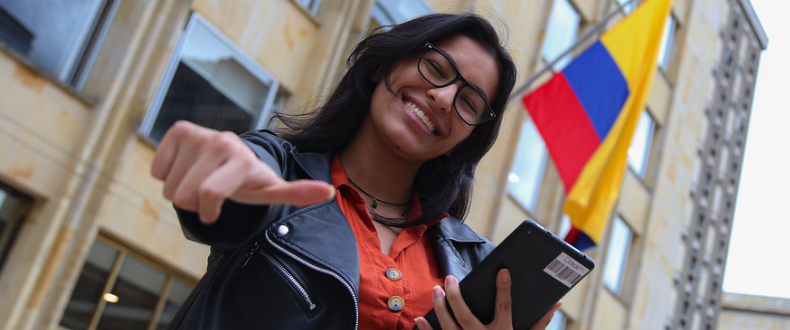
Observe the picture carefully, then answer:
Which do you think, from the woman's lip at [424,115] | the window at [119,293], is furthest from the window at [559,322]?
the woman's lip at [424,115]

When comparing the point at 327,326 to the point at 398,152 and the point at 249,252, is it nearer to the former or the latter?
the point at 249,252

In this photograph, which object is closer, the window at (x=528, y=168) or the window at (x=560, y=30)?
the window at (x=528, y=168)

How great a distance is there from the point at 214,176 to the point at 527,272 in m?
0.96

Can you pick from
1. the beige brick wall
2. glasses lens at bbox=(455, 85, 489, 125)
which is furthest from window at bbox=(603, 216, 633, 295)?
the beige brick wall

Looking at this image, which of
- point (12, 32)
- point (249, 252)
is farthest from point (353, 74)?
point (12, 32)

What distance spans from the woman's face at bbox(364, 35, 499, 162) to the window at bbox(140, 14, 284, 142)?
641 centimetres

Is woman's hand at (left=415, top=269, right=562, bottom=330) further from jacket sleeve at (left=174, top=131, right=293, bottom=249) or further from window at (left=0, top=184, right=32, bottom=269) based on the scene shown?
window at (left=0, top=184, right=32, bottom=269)

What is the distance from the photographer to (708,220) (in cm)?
2352

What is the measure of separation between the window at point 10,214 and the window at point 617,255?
12.7m

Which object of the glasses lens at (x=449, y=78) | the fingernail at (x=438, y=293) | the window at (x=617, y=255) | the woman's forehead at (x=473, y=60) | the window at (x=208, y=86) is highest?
the window at (x=617, y=255)

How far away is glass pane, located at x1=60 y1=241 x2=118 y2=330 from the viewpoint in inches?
314

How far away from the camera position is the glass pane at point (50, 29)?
7.70 metres

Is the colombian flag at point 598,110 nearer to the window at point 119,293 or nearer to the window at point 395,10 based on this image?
the window at point 395,10

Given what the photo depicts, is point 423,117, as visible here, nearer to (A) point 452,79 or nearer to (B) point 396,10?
(A) point 452,79
